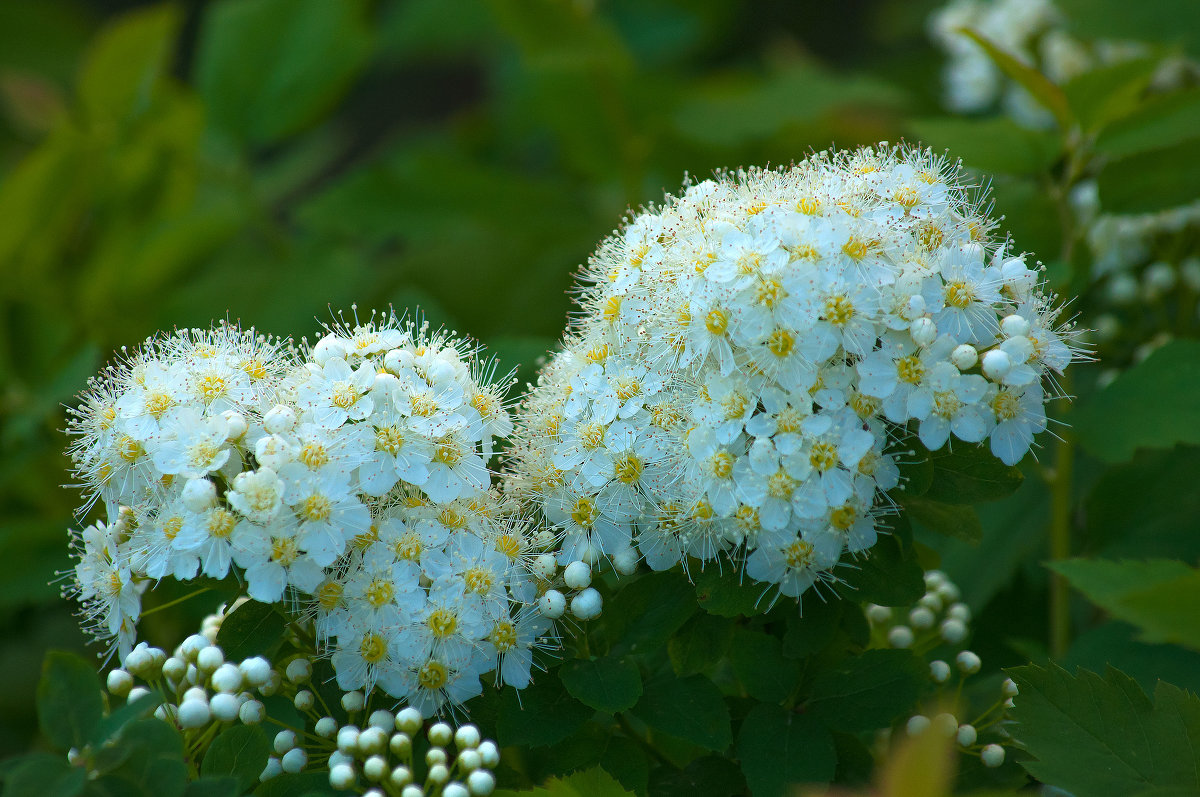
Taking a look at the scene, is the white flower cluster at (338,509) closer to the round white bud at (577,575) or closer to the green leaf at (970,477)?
the round white bud at (577,575)

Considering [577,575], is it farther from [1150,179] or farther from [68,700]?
[1150,179]

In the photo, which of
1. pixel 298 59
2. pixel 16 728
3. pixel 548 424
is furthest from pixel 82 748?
pixel 298 59

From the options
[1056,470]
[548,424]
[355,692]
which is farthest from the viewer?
[1056,470]

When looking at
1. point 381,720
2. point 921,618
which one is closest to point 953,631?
point 921,618

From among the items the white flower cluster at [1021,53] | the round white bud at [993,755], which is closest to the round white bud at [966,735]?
the round white bud at [993,755]

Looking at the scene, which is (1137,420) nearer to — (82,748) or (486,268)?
(82,748)

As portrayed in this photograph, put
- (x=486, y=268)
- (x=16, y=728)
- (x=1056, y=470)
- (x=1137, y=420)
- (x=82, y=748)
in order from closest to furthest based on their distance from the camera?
(x=82, y=748) < (x=1137, y=420) < (x=1056, y=470) < (x=16, y=728) < (x=486, y=268)
